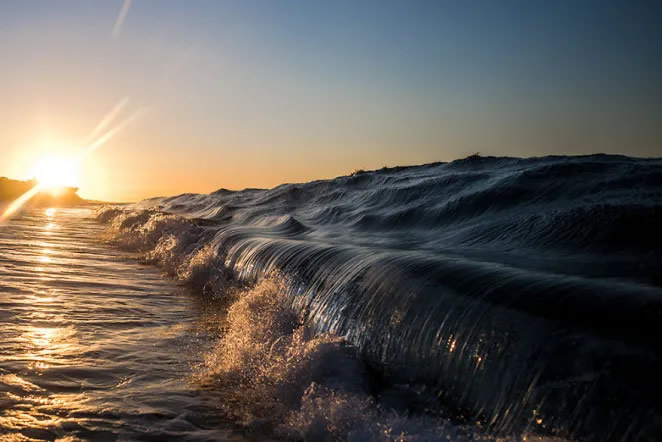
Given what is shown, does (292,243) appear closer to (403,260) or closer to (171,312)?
(171,312)

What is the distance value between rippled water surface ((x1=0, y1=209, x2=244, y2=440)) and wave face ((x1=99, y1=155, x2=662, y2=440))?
38.5 inches

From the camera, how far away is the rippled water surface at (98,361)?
2588 mm

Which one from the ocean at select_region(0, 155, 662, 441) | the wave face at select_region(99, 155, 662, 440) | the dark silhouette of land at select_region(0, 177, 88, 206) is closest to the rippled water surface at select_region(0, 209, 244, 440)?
the ocean at select_region(0, 155, 662, 441)

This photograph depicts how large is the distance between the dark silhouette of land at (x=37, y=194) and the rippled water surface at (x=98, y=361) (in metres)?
49.4

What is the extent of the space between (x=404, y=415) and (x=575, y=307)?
105 centimetres

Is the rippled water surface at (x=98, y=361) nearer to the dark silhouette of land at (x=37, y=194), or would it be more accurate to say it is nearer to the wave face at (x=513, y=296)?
the wave face at (x=513, y=296)

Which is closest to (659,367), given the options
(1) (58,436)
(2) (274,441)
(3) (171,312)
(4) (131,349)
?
(2) (274,441)

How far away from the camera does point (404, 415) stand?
8.29 ft

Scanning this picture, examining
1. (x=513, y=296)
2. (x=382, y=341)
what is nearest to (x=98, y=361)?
(x=382, y=341)

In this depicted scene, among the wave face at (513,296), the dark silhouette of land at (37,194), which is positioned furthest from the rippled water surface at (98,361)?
the dark silhouette of land at (37,194)

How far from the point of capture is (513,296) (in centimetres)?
282

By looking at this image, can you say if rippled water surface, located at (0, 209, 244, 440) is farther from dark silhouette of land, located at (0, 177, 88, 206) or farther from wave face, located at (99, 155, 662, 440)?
dark silhouette of land, located at (0, 177, 88, 206)

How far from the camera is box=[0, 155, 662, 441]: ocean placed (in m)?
2.18

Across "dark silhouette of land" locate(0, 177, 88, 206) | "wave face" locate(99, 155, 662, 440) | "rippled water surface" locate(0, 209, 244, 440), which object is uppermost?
"dark silhouette of land" locate(0, 177, 88, 206)
